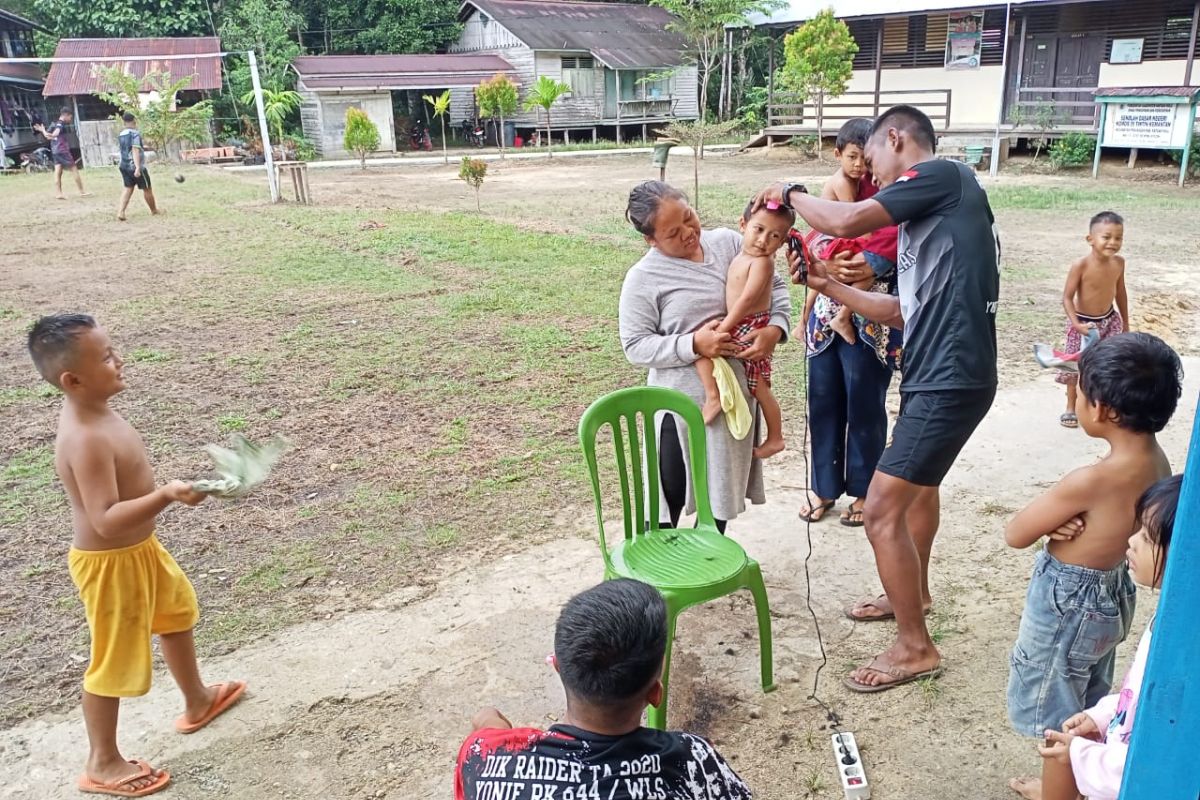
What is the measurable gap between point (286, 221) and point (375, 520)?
10.7 m

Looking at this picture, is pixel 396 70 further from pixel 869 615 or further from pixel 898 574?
pixel 898 574

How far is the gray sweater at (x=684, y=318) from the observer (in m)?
3.28

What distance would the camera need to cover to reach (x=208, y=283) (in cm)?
966

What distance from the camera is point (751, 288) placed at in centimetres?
314

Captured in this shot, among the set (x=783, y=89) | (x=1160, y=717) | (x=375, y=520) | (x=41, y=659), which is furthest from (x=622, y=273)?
(x=783, y=89)

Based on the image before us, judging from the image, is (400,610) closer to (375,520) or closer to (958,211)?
(375,520)

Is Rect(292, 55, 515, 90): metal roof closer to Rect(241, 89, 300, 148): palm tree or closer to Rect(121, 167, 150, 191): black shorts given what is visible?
Rect(241, 89, 300, 148): palm tree

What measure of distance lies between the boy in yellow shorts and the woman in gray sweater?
1.63 m

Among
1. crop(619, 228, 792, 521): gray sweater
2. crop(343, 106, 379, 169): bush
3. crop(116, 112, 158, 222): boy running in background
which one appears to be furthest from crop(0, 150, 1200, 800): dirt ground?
crop(343, 106, 379, 169): bush

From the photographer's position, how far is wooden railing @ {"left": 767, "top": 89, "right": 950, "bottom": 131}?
869 inches

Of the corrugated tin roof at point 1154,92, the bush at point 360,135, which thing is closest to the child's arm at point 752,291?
the corrugated tin roof at point 1154,92

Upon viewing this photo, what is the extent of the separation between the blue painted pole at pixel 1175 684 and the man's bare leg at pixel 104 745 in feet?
8.51

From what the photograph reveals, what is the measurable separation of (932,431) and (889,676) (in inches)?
33.9

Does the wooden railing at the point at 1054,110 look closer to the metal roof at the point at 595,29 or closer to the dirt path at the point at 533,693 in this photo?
the metal roof at the point at 595,29
